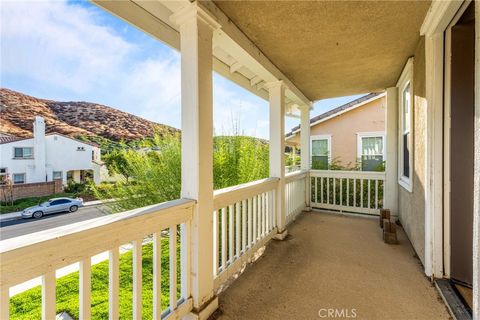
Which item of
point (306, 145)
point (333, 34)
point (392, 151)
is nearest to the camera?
point (333, 34)

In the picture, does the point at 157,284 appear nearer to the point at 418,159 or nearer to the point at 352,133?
the point at 418,159

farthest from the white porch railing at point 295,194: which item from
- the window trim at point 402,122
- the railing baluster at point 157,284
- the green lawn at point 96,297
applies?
the railing baluster at point 157,284

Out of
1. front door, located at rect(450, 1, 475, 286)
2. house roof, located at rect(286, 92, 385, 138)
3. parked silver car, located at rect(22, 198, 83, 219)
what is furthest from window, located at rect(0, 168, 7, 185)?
house roof, located at rect(286, 92, 385, 138)

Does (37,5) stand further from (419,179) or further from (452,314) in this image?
(419,179)

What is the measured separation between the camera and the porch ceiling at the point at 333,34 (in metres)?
1.84

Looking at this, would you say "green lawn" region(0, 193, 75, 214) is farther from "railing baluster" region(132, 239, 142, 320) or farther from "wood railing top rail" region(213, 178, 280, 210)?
"wood railing top rail" region(213, 178, 280, 210)

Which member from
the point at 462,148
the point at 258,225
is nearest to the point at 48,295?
the point at 258,225

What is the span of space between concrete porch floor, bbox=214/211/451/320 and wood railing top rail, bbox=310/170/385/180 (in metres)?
1.25

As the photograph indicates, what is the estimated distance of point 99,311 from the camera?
6.19 feet

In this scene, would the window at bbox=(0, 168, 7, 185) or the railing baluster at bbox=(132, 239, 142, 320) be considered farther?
the railing baluster at bbox=(132, 239, 142, 320)

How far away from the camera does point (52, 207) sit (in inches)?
38.3

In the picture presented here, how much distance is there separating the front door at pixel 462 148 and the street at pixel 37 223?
281cm

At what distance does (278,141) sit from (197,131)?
5.72 feet

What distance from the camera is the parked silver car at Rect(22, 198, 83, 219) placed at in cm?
91
